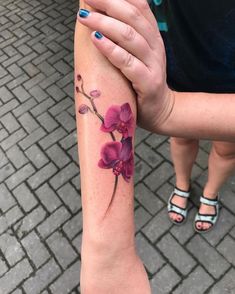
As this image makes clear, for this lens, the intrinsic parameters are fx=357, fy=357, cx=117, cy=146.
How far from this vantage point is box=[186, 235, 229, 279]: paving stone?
218 centimetres

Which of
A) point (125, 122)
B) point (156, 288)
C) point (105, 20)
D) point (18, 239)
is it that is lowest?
point (18, 239)

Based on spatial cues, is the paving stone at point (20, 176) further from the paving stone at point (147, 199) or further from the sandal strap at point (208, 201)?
the sandal strap at point (208, 201)

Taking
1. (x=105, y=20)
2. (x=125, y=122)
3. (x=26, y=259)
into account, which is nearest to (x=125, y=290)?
(x=125, y=122)

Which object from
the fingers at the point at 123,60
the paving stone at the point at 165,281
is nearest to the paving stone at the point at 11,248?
the paving stone at the point at 165,281

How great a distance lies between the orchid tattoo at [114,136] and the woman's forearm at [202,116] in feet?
0.45

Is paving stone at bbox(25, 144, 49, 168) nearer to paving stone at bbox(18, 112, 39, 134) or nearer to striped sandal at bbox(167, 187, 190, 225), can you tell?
paving stone at bbox(18, 112, 39, 134)

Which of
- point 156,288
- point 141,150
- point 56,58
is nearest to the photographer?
point 156,288

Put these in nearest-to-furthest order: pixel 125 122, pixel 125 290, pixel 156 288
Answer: pixel 125 290
pixel 125 122
pixel 156 288

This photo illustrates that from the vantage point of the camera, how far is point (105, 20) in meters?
0.92

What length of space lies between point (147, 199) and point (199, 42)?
150 centimetres

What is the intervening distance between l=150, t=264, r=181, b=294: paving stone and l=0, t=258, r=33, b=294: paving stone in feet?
2.72

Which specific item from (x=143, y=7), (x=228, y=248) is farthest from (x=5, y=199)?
(x=143, y=7)

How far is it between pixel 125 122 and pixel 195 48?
0.48 m

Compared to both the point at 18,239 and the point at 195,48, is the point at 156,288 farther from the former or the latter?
the point at 195,48
